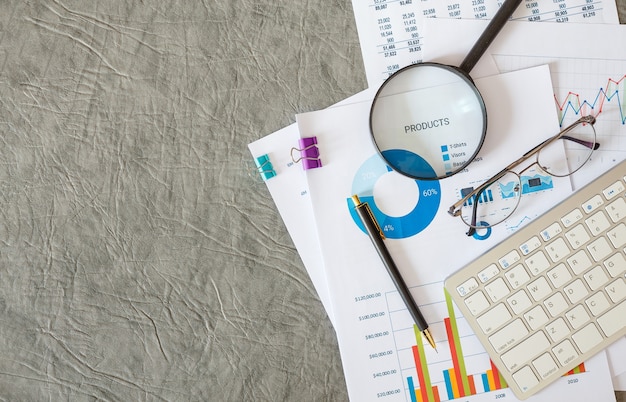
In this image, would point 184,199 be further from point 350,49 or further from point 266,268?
point 350,49

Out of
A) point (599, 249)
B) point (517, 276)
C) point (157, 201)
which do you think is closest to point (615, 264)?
point (599, 249)

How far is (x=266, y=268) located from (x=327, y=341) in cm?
13

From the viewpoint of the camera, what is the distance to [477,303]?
0.80 m

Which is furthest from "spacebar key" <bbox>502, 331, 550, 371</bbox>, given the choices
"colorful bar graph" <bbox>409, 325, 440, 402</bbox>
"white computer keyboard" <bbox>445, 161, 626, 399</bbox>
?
"colorful bar graph" <bbox>409, 325, 440, 402</bbox>

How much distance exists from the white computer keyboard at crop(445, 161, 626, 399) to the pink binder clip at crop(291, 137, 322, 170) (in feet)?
0.78

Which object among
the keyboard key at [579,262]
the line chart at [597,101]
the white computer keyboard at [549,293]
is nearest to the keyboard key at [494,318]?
the white computer keyboard at [549,293]

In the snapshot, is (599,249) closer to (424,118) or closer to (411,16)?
(424,118)

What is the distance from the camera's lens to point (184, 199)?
2.70ft

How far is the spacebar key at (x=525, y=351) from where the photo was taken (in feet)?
2.61

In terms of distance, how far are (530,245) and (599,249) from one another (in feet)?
0.30

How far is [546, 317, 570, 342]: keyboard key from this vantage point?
80cm

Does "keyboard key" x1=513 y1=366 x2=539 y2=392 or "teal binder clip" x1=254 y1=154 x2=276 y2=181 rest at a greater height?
"teal binder clip" x1=254 y1=154 x2=276 y2=181

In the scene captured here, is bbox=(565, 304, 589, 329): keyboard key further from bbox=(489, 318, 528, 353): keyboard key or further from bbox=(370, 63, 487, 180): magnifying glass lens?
bbox=(370, 63, 487, 180): magnifying glass lens

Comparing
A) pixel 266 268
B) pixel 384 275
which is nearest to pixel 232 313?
pixel 266 268
